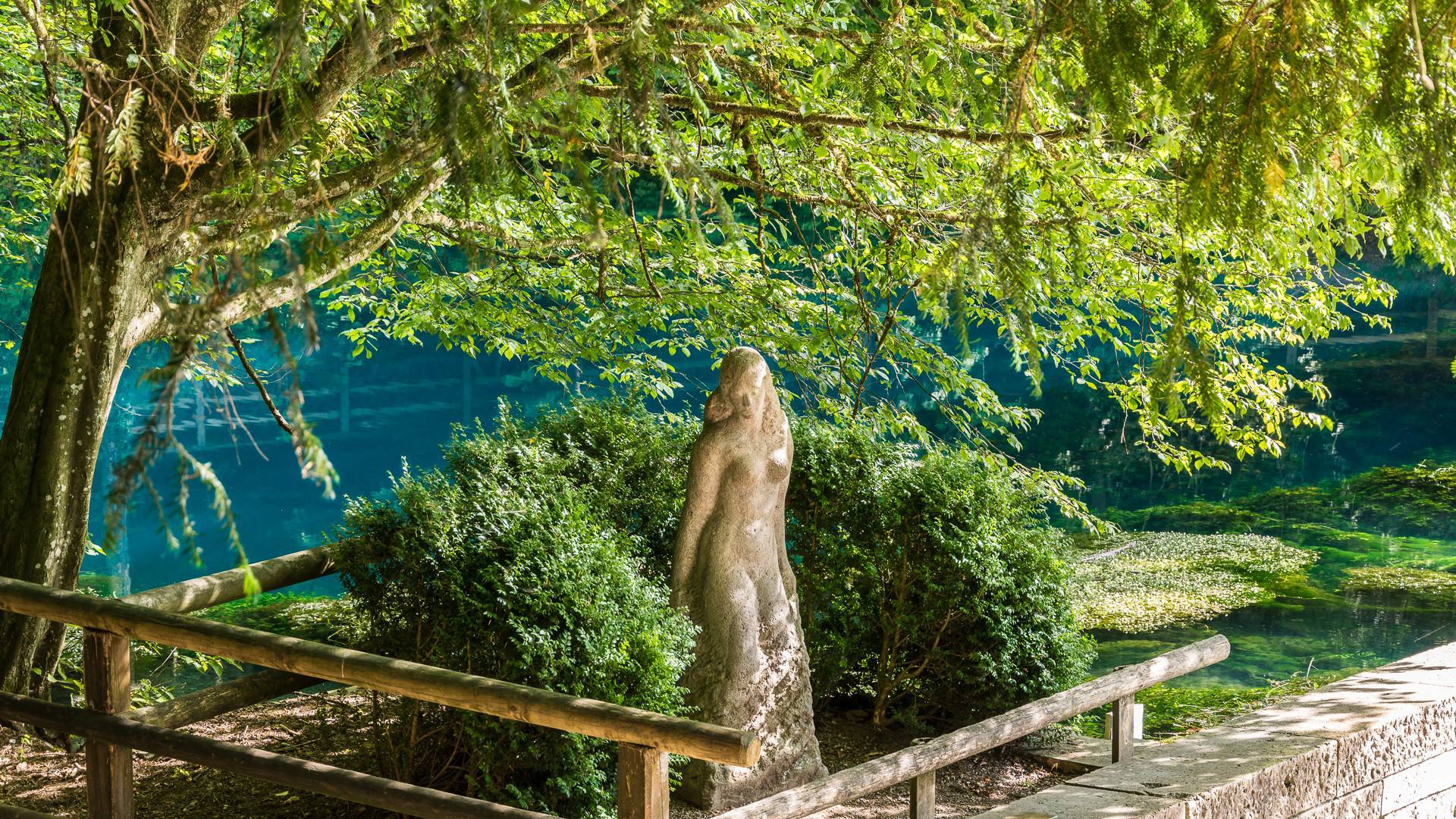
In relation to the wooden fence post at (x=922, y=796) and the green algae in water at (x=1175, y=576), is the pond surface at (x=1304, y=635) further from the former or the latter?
the wooden fence post at (x=922, y=796)

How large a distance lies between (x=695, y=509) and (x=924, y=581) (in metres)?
1.72

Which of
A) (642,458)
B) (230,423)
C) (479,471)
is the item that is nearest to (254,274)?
(230,423)

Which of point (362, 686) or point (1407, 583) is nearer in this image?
point (362, 686)

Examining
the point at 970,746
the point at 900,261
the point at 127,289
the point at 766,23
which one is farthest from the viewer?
the point at 900,261

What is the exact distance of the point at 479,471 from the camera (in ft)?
19.1

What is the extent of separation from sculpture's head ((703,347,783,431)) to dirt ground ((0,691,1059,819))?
70.0 inches

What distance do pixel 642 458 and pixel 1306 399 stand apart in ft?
79.1

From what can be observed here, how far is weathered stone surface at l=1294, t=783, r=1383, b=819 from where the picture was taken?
5.18 metres

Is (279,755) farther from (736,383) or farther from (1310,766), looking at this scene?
(1310,766)

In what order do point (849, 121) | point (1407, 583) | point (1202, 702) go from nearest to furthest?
point (849, 121)
point (1202, 702)
point (1407, 583)

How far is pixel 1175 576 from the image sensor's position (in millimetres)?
15812

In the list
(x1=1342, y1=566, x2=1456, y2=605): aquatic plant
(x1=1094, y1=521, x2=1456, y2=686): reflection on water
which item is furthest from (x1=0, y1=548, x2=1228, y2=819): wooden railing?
(x1=1342, y1=566, x2=1456, y2=605): aquatic plant

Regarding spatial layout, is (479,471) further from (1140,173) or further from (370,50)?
(1140,173)

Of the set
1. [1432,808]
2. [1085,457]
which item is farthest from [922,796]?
[1085,457]
